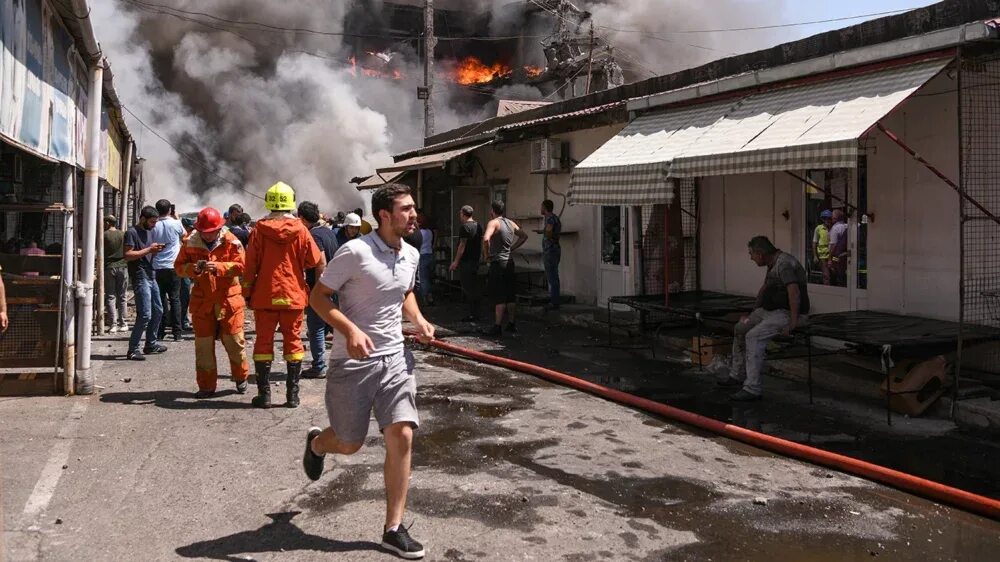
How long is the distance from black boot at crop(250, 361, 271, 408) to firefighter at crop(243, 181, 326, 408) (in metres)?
0.01

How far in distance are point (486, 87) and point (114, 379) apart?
1582 inches

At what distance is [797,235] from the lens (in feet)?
31.1

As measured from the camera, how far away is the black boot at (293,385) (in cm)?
697

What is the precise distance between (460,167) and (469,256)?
21.3 feet

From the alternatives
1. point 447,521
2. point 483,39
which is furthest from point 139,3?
point 447,521

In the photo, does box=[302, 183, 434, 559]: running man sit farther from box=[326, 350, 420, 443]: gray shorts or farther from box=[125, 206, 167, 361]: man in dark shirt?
box=[125, 206, 167, 361]: man in dark shirt

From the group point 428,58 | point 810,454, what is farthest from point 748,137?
point 428,58

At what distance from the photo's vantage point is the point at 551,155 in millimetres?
13891

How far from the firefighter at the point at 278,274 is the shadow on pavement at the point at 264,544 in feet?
8.85

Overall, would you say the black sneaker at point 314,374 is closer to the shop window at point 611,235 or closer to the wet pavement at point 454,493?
the wet pavement at point 454,493

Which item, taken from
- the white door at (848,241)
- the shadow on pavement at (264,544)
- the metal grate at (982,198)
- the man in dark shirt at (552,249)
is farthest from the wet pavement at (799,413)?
the shadow on pavement at (264,544)

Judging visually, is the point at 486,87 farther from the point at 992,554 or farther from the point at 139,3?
the point at 992,554

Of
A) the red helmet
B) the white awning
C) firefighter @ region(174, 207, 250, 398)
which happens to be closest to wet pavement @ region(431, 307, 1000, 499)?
firefighter @ region(174, 207, 250, 398)

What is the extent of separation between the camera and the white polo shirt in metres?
3.98
